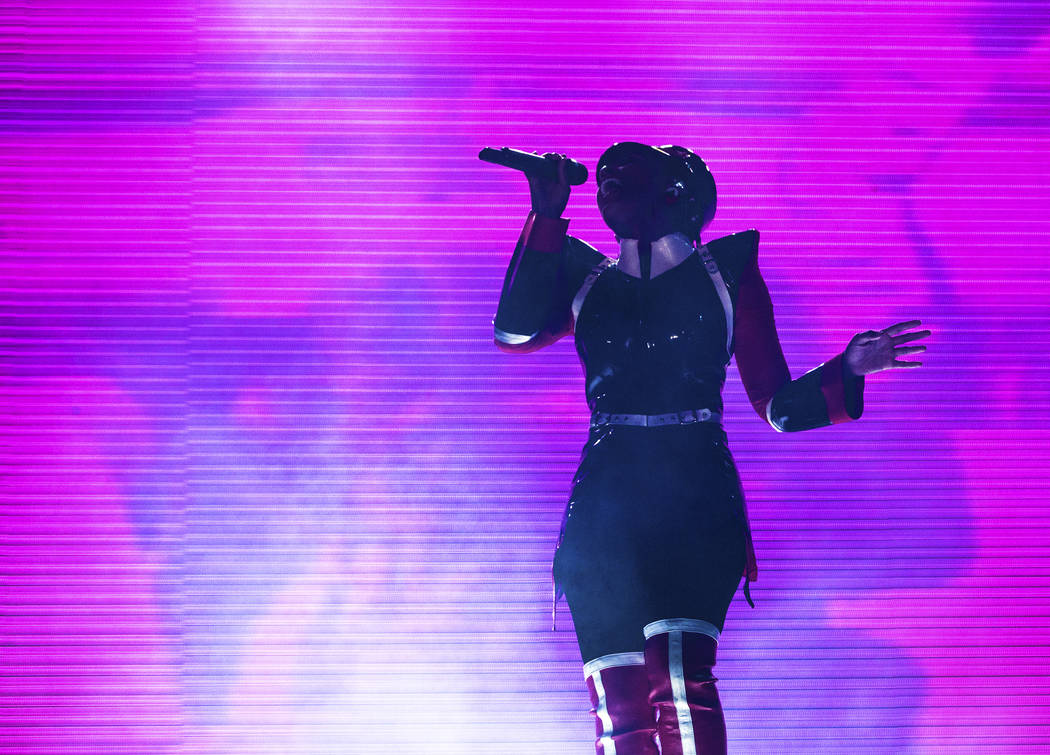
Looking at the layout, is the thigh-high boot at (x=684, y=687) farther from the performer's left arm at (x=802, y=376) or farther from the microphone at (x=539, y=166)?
the microphone at (x=539, y=166)

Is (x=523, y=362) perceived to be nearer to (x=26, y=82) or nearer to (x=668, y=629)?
(x=668, y=629)

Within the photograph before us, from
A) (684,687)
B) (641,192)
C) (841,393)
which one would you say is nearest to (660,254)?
(641,192)

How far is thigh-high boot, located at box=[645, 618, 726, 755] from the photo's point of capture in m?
1.39

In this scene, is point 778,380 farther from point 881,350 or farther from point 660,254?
point 660,254

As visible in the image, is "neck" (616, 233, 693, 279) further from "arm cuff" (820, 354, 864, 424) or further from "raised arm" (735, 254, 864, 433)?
"arm cuff" (820, 354, 864, 424)

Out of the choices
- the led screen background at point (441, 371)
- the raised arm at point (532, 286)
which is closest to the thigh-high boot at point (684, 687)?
the raised arm at point (532, 286)

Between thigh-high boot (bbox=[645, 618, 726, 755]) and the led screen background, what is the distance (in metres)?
0.85

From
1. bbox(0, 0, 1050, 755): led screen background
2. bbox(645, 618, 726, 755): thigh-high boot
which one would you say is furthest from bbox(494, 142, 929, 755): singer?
bbox(0, 0, 1050, 755): led screen background

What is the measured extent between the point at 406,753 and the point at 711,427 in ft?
4.12

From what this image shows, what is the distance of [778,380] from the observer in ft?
5.63

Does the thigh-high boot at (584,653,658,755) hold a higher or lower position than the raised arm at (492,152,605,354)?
lower

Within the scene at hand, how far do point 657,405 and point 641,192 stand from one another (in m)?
0.44

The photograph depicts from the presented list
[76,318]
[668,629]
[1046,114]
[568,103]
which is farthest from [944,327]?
[76,318]

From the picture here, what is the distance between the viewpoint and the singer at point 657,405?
4.86 ft
